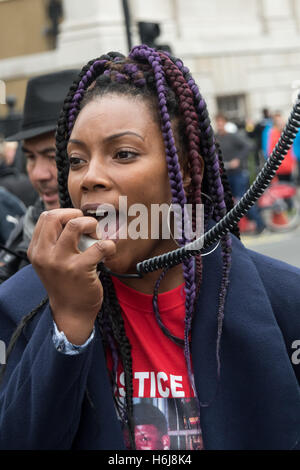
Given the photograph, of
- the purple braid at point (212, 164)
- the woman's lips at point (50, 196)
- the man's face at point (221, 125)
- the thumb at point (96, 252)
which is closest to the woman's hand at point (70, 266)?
the thumb at point (96, 252)

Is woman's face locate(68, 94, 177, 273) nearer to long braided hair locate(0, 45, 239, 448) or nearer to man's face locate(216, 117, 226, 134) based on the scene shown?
long braided hair locate(0, 45, 239, 448)

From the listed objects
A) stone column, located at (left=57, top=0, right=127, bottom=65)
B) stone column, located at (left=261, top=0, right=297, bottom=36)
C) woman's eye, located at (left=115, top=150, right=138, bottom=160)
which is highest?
stone column, located at (left=261, top=0, right=297, bottom=36)

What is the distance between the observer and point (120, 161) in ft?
5.86

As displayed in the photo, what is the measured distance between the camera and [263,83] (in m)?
24.1

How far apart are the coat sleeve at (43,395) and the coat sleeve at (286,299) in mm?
521

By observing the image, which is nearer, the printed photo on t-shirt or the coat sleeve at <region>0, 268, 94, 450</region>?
the coat sleeve at <region>0, 268, 94, 450</region>

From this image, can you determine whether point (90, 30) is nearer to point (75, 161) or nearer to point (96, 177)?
point (75, 161)

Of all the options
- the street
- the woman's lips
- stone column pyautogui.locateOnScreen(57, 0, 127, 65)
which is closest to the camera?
the woman's lips

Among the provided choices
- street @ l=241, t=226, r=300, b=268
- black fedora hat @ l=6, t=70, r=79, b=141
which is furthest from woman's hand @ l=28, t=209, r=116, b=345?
street @ l=241, t=226, r=300, b=268

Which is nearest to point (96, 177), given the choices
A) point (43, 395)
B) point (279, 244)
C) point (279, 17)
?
point (43, 395)

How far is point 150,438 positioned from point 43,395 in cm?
33

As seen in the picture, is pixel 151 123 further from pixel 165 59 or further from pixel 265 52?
pixel 265 52

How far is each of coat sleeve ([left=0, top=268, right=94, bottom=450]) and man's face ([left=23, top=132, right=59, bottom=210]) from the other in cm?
163

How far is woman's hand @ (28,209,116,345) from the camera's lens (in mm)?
1538
